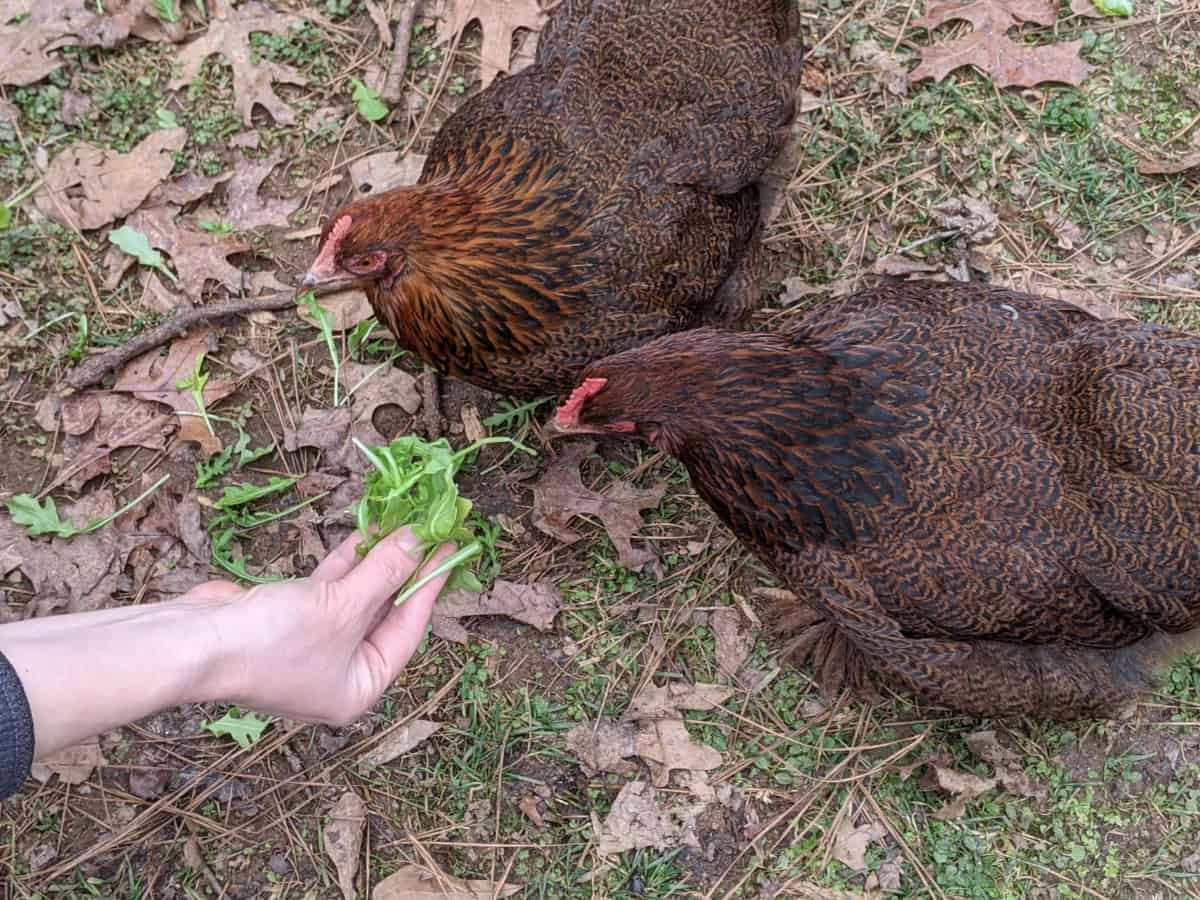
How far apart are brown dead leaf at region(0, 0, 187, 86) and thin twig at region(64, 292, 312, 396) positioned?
1565mm

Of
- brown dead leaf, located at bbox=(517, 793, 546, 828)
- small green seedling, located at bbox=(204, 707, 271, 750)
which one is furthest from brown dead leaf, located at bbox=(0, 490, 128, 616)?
brown dead leaf, located at bbox=(517, 793, 546, 828)

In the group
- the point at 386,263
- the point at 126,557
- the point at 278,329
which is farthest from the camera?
the point at 278,329

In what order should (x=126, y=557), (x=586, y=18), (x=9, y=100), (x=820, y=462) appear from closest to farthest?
(x=820, y=462) → (x=586, y=18) → (x=126, y=557) → (x=9, y=100)

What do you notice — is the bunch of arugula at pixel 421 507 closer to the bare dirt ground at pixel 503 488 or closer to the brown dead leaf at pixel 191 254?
the bare dirt ground at pixel 503 488

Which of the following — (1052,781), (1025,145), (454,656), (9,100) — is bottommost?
(1052,781)

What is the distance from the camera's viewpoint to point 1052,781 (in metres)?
3.80

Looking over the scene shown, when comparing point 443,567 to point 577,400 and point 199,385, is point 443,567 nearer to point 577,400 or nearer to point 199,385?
point 577,400

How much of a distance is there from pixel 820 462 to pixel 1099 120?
2.73 metres

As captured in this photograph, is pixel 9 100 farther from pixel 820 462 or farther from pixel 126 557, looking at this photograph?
pixel 820 462

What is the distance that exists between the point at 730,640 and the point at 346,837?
1.71m

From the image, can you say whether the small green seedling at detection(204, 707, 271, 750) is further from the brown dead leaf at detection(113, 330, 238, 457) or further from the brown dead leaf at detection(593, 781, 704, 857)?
the brown dead leaf at detection(593, 781, 704, 857)

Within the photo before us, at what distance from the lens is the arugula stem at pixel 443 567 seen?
3.07m

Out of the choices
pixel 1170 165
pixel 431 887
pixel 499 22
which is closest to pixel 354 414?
pixel 431 887

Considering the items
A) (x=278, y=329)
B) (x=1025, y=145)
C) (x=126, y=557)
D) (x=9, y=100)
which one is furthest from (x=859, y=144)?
(x=9, y=100)
